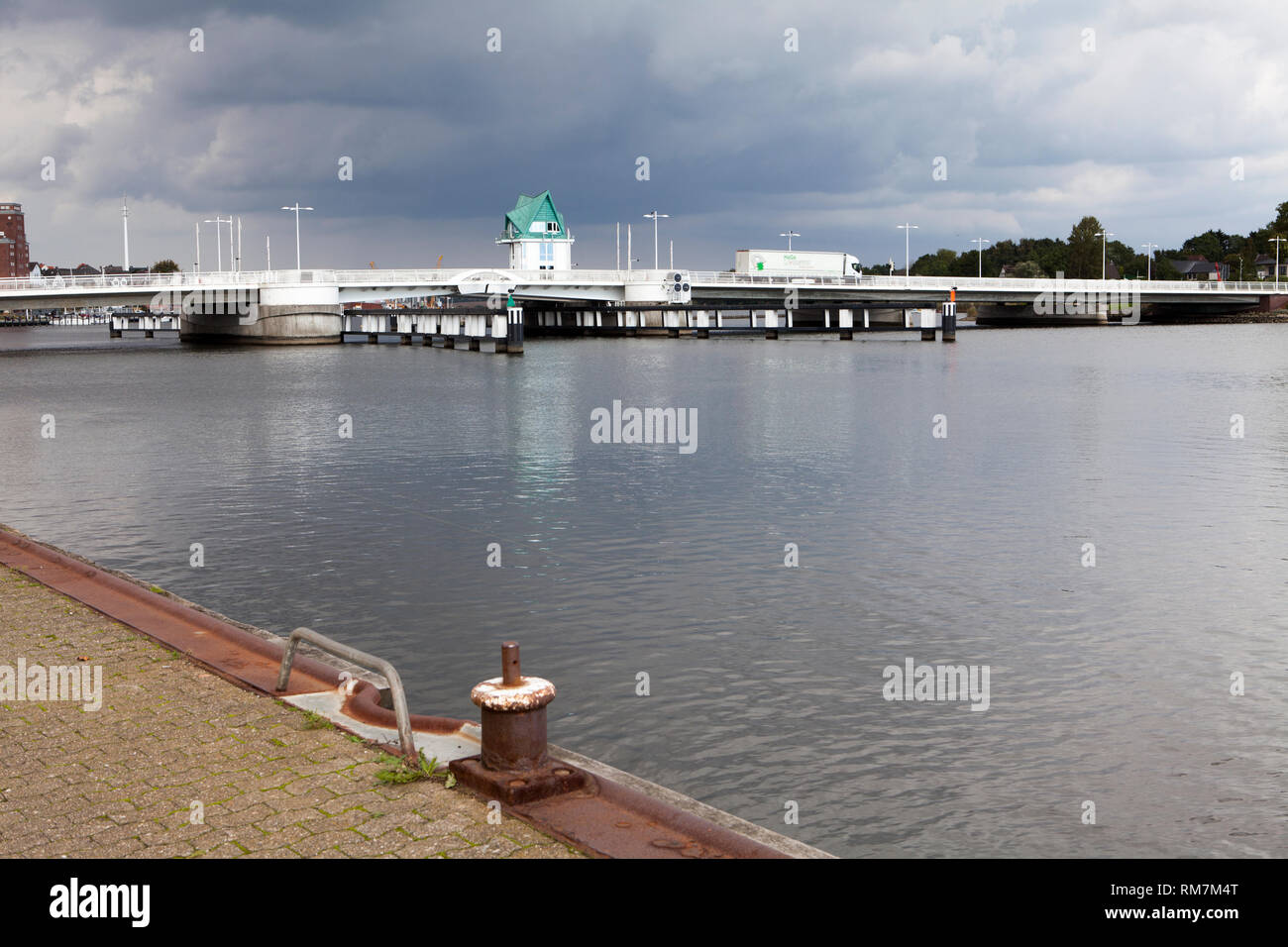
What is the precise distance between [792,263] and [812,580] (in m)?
134

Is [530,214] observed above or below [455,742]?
above

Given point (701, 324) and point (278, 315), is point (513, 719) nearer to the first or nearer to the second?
point (278, 315)

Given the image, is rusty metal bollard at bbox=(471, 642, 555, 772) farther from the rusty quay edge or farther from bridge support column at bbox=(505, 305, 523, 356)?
bridge support column at bbox=(505, 305, 523, 356)

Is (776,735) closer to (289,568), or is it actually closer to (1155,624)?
(1155,624)

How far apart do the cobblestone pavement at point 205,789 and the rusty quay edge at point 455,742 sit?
0.21 meters

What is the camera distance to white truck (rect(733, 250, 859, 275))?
14350cm

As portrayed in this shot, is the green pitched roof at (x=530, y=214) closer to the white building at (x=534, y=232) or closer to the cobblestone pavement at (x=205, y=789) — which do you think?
the white building at (x=534, y=232)

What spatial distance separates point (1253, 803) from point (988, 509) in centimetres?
1417

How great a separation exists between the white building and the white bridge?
4866 cm

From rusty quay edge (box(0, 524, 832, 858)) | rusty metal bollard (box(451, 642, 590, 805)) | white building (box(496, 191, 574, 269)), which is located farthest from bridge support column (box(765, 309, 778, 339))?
rusty metal bollard (box(451, 642, 590, 805))

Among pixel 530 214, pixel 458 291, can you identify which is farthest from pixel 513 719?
pixel 530 214

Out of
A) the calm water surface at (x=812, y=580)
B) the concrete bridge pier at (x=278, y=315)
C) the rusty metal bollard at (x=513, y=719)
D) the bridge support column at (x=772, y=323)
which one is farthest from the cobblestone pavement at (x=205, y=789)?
the bridge support column at (x=772, y=323)

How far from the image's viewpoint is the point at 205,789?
304 inches

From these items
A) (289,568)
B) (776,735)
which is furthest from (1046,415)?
(776,735)
